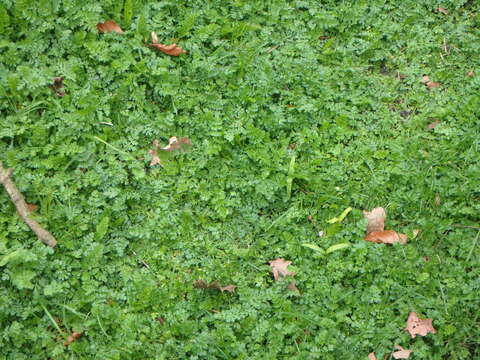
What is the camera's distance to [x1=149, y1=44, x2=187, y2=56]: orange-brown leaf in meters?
4.26

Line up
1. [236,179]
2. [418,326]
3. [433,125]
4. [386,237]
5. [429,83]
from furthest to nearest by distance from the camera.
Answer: [429,83], [433,125], [236,179], [386,237], [418,326]

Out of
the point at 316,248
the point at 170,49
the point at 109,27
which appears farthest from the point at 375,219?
the point at 109,27

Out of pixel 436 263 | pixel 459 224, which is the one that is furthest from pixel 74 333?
pixel 459 224

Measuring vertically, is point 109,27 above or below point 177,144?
above

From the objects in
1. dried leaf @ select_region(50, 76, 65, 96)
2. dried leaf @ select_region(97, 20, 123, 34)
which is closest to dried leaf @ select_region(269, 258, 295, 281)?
dried leaf @ select_region(50, 76, 65, 96)

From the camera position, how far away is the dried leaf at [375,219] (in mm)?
3863

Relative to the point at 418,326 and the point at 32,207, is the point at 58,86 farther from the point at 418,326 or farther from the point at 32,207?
the point at 418,326

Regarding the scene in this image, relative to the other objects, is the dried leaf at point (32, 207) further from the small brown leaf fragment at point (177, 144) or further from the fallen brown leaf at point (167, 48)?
the fallen brown leaf at point (167, 48)

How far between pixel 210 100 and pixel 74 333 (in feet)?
6.58

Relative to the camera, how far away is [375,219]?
387 cm

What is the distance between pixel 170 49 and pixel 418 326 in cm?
283

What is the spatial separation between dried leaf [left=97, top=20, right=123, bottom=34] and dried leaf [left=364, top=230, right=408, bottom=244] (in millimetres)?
2560

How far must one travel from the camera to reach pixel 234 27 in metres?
4.50

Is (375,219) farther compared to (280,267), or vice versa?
(375,219)
